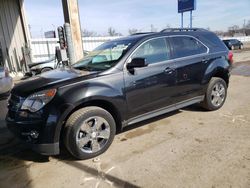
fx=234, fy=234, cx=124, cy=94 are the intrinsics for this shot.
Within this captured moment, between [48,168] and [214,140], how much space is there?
2573 millimetres

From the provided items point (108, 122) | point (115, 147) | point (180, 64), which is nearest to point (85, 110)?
point (108, 122)

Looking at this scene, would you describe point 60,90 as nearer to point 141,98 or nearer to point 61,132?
point 61,132

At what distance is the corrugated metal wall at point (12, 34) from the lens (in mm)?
13273

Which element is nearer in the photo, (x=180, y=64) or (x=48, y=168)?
(x=48, y=168)

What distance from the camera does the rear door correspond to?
4.42 metres

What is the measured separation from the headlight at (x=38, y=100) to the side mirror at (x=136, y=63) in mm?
1263

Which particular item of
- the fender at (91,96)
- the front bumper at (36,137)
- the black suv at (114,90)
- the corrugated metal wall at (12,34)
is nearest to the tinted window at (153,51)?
the black suv at (114,90)

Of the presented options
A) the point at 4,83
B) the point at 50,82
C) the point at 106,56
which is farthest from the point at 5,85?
the point at 50,82

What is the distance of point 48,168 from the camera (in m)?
3.28

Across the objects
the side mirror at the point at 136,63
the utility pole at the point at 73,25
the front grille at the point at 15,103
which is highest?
the utility pole at the point at 73,25

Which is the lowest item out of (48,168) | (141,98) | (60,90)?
(48,168)

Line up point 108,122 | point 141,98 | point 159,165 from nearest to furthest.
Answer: point 159,165
point 108,122
point 141,98

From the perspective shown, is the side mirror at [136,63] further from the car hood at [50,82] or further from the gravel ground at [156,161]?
the gravel ground at [156,161]

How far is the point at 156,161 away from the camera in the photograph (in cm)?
324
